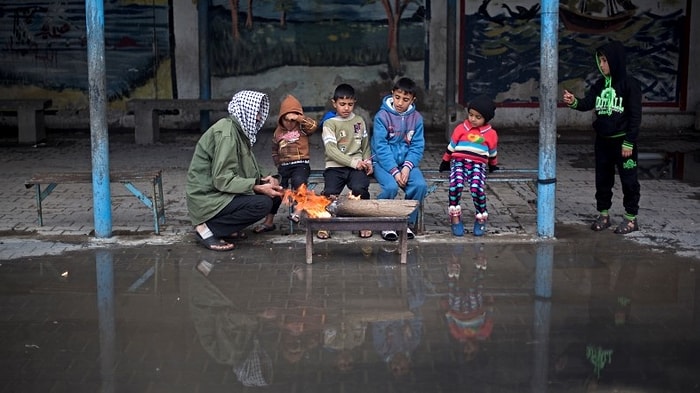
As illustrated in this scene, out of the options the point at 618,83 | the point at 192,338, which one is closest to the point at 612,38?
the point at 618,83

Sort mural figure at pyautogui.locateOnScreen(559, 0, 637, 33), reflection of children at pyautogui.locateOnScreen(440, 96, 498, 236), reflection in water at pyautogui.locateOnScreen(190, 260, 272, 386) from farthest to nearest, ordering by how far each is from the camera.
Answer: mural figure at pyautogui.locateOnScreen(559, 0, 637, 33), reflection of children at pyautogui.locateOnScreen(440, 96, 498, 236), reflection in water at pyautogui.locateOnScreen(190, 260, 272, 386)

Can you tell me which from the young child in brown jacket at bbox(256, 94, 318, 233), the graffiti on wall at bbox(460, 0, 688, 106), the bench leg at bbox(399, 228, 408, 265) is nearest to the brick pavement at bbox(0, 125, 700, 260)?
the young child in brown jacket at bbox(256, 94, 318, 233)

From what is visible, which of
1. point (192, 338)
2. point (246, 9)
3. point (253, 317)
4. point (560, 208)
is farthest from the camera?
point (246, 9)

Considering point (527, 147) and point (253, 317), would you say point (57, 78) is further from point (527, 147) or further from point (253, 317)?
point (253, 317)

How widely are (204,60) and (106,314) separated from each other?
28.8 ft

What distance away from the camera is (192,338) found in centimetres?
600

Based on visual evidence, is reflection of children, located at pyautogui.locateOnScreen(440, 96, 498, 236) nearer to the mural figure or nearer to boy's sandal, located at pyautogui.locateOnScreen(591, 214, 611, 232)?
boy's sandal, located at pyautogui.locateOnScreen(591, 214, 611, 232)

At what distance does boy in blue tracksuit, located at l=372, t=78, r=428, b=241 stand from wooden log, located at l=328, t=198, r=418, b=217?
615 mm

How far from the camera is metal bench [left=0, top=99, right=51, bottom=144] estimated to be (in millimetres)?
14078

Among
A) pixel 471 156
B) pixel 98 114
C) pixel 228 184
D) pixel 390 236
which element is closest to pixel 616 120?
pixel 471 156

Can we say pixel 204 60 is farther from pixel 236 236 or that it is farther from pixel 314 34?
pixel 236 236

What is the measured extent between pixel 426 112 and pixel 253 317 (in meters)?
9.65

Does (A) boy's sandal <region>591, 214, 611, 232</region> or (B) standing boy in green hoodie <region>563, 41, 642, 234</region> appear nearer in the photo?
(B) standing boy in green hoodie <region>563, 41, 642, 234</region>

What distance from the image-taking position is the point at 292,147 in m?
8.62
